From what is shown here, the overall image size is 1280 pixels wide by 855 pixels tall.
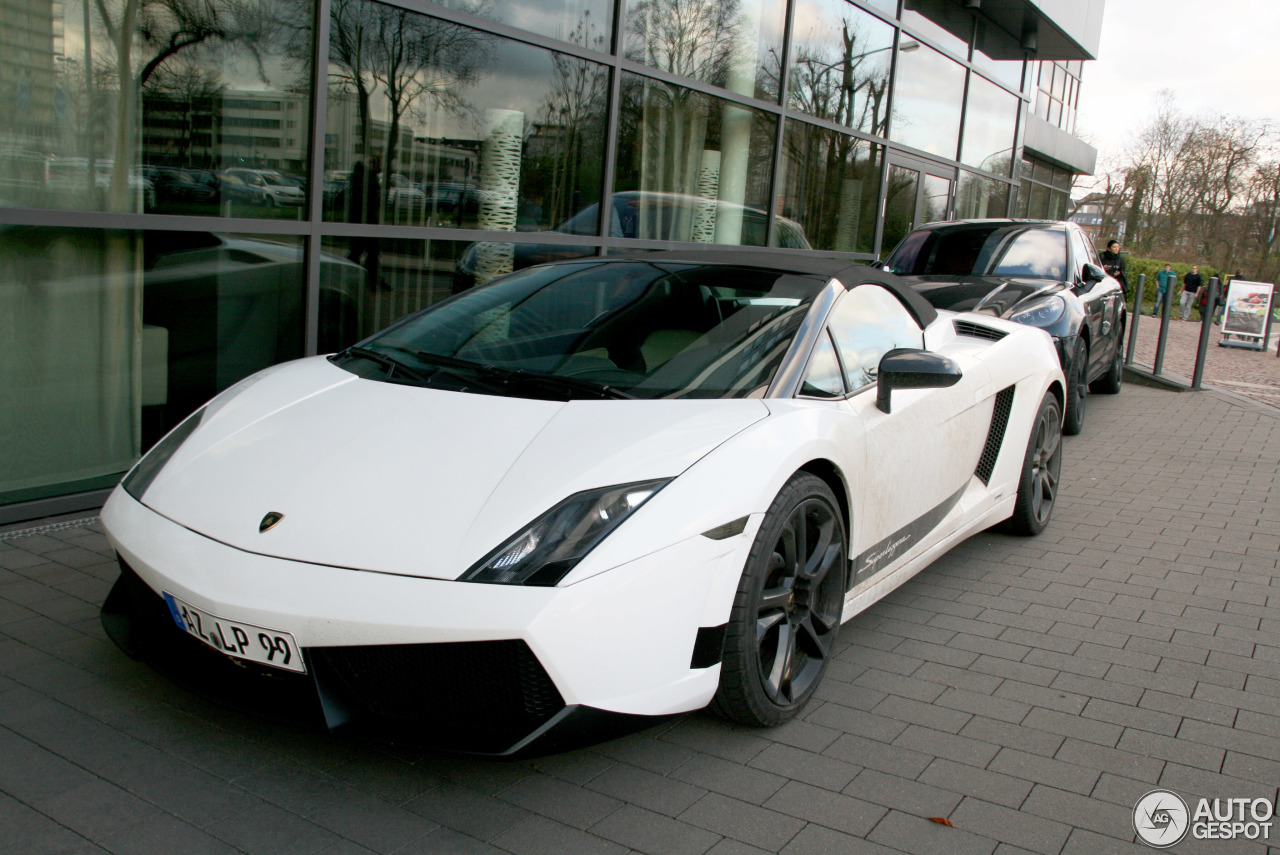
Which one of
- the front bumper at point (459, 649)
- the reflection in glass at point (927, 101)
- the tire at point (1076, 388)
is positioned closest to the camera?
the front bumper at point (459, 649)

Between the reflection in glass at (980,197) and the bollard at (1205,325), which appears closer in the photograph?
the bollard at (1205,325)

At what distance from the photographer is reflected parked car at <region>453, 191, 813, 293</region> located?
293 inches

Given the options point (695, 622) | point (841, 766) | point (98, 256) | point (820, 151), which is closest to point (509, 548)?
point (695, 622)

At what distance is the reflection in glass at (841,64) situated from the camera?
1069cm

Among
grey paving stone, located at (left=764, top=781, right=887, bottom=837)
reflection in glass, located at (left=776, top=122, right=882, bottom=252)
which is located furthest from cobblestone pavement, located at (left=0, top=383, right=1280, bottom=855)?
reflection in glass, located at (left=776, top=122, right=882, bottom=252)

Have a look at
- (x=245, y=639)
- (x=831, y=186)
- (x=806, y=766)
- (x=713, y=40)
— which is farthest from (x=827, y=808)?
(x=831, y=186)

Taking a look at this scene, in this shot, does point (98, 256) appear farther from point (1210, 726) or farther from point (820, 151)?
point (820, 151)

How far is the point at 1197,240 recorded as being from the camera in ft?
149

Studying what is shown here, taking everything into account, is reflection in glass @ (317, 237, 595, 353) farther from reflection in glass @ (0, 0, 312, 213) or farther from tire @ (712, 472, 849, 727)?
tire @ (712, 472, 849, 727)

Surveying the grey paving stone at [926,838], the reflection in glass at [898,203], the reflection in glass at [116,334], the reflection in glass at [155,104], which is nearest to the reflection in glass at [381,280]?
the reflection in glass at [116,334]

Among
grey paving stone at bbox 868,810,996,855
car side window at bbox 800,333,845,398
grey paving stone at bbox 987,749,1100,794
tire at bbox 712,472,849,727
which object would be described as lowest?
grey paving stone at bbox 868,810,996,855

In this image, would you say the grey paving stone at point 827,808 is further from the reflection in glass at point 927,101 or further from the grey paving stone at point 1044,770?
the reflection in glass at point 927,101

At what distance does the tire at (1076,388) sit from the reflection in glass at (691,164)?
3.53 m

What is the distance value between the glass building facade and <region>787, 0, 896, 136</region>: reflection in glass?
47cm
